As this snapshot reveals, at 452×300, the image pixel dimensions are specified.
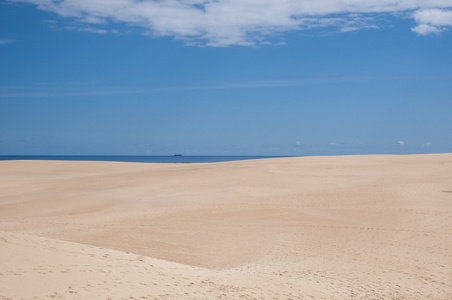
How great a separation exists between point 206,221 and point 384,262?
20.3 ft

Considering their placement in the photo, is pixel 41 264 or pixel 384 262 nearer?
pixel 41 264

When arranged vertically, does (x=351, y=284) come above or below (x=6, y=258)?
below

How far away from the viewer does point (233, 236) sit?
13273 mm

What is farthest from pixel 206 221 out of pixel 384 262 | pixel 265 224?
pixel 384 262

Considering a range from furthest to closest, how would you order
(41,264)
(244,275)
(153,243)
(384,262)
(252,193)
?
(252,193) → (153,243) → (384,262) → (244,275) → (41,264)

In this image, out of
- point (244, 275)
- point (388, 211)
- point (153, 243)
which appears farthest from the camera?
point (388, 211)

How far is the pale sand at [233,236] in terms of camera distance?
23.4 feet

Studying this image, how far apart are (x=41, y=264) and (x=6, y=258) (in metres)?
0.54

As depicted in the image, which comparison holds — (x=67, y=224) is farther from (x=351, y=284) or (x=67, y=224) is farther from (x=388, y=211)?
(x=388, y=211)

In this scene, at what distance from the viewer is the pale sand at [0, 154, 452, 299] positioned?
7.14 m

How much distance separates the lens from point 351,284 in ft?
29.7

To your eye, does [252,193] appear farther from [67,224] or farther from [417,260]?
[417,260]

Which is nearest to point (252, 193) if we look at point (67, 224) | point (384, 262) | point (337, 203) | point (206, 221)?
point (337, 203)

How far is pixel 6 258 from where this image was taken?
6906mm
